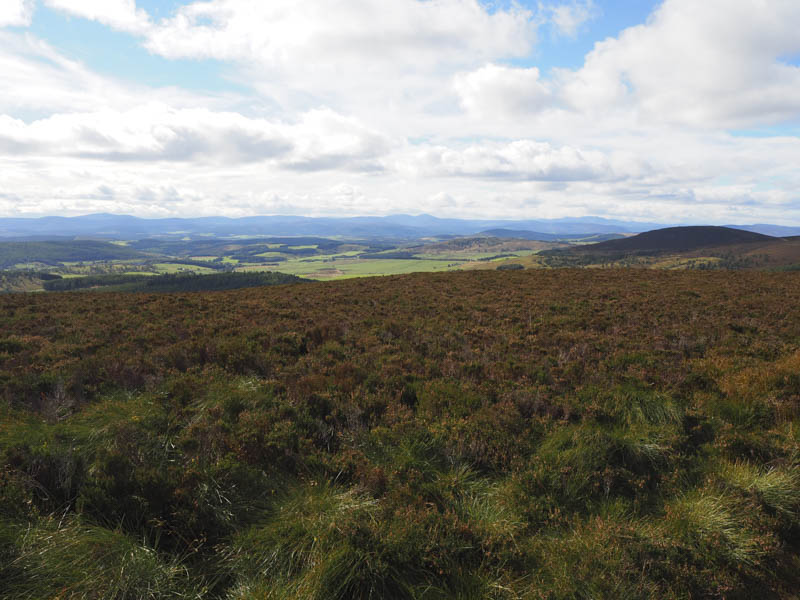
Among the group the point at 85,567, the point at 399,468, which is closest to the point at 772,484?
the point at 399,468

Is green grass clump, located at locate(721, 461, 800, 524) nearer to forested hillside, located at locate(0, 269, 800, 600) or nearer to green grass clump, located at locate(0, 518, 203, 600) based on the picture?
forested hillside, located at locate(0, 269, 800, 600)

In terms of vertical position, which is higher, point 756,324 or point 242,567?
point 756,324

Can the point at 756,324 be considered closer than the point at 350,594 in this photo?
No

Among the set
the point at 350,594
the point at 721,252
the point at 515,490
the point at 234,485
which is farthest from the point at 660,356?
the point at 721,252

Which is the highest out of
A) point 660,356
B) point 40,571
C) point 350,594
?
point 660,356

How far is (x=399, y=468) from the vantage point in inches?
207

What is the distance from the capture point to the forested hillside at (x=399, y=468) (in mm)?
3748

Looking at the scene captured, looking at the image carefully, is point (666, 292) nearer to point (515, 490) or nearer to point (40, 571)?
point (515, 490)

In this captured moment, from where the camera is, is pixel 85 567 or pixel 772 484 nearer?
pixel 85 567

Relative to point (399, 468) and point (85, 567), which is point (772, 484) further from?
point (85, 567)

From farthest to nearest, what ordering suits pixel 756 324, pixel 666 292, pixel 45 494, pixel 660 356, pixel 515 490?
pixel 666 292 → pixel 756 324 → pixel 660 356 → pixel 515 490 → pixel 45 494

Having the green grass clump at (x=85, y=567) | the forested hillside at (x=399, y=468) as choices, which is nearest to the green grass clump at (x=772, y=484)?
the forested hillside at (x=399, y=468)

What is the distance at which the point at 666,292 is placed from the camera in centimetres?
1848

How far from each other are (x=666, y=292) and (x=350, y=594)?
20.8m
